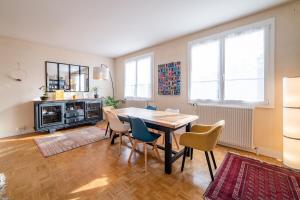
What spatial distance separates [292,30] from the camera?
7.91 ft

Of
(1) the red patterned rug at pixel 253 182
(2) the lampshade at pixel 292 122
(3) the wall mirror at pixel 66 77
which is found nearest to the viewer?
(1) the red patterned rug at pixel 253 182

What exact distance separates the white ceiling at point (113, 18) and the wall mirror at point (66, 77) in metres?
0.84

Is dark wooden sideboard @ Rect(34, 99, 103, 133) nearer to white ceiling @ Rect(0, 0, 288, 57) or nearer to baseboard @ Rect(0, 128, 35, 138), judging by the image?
baseboard @ Rect(0, 128, 35, 138)

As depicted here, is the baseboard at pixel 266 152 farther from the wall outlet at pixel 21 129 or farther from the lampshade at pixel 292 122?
the wall outlet at pixel 21 129

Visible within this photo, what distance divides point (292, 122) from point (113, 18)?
3.51 metres

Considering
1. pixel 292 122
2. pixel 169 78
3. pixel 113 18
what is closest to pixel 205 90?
pixel 169 78

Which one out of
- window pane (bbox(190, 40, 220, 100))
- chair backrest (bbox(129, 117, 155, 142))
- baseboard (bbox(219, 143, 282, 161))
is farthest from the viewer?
window pane (bbox(190, 40, 220, 100))

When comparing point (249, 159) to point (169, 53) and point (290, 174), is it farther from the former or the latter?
point (169, 53)

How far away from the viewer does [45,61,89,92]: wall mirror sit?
14.7 ft

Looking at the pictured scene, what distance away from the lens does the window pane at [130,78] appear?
5.39 m

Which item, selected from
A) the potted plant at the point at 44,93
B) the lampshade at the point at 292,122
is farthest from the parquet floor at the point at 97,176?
the potted plant at the point at 44,93

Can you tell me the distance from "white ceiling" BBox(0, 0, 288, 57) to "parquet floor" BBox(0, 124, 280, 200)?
104 inches

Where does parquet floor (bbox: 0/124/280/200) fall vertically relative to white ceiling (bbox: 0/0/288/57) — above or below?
below

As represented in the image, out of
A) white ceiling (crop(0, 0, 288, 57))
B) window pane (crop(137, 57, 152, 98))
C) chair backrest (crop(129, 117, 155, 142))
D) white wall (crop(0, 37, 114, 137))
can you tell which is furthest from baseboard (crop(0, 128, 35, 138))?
chair backrest (crop(129, 117, 155, 142))
